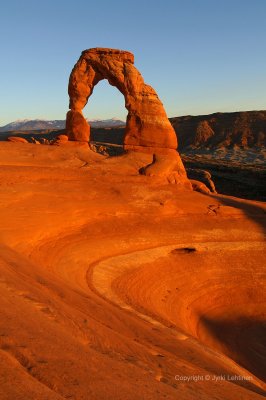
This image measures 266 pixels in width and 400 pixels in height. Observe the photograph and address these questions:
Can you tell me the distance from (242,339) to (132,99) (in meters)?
9.44

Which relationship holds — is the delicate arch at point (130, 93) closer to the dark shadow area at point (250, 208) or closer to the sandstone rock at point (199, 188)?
the sandstone rock at point (199, 188)

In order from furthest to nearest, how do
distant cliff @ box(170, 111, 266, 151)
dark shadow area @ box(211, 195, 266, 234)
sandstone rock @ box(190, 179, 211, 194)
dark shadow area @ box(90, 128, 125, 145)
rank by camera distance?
→ dark shadow area @ box(90, 128, 125, 145)
distant cliff @ box(170, 111, 266, 151)
sandstone rock @ box(190, 179, 211, 194)
dark shadow area @ box(211, 195, 266, 234)

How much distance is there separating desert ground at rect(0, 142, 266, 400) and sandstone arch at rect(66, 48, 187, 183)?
3.45ft

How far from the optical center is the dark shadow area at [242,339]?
8.33 metres

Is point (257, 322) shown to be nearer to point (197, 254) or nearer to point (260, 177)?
point (197, 254)

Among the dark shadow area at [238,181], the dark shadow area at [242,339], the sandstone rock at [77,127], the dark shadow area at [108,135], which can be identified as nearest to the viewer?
the dark shadow area at [242,339]

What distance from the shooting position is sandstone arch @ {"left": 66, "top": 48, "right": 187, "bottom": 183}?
49.6 ft

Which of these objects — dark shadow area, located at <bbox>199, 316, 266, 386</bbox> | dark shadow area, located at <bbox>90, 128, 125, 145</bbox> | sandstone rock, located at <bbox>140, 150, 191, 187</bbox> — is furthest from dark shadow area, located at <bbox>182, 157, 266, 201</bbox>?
dark shadow area, located at <bbox>90, 128, 125, 145</bbox>

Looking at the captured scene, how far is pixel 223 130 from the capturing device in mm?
74938

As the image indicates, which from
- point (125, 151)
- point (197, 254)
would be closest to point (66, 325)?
point (197, 254)

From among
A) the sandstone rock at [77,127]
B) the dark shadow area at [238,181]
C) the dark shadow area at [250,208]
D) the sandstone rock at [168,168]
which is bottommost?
the dark shadow area at [238,181]

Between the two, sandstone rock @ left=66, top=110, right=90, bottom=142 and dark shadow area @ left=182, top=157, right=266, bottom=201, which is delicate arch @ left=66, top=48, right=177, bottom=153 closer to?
sandstone rock @ left=66, top=110, right=90, bottom=142

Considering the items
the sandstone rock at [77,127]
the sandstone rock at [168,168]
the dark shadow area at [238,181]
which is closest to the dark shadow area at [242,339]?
the sandstone rock at [168,168]

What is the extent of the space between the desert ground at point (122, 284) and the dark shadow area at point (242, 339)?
3cm
